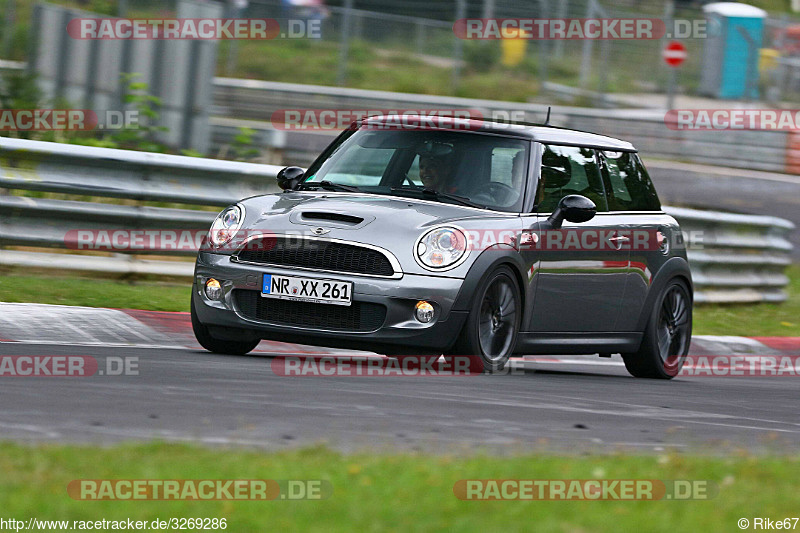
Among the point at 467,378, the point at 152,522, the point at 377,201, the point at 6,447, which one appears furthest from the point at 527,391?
the point at 152,522

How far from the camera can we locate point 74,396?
6.23 metres

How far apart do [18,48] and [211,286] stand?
1597 cm

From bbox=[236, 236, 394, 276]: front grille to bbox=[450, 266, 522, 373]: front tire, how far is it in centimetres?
53

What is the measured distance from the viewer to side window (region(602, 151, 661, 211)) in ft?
32.2

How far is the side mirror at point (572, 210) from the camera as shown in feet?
29.0

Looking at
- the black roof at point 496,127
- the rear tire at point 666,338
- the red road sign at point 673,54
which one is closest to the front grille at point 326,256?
the black roof at point 496,127

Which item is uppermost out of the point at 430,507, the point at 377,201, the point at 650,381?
the point at 377,201

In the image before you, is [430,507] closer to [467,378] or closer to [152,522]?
[152,522]

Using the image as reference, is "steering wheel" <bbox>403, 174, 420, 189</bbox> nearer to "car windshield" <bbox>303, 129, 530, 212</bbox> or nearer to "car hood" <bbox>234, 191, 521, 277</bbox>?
"car windshield" <bbox>303, 129, 530, 212</bbox>

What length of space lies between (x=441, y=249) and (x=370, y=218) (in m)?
0.45

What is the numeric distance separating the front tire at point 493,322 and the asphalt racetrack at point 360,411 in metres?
0.16
